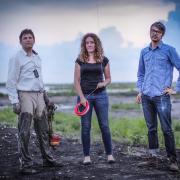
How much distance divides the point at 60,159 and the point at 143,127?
587cm

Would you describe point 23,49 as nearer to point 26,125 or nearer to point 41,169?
point 26,125

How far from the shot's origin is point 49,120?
24.3ft

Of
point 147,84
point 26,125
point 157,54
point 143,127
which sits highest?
point 157,54

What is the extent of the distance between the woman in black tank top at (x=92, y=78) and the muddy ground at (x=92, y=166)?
530 mm

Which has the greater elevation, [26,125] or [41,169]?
[26,125]

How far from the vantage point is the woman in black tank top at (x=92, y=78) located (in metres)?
7.13

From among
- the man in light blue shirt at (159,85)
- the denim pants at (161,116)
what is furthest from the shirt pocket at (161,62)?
the denim pants at (161,116)

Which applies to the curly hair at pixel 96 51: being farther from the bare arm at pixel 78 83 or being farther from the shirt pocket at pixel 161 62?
the shirt pocket at pixel 161 62

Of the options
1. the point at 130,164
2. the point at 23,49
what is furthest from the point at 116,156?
the point at 23,49

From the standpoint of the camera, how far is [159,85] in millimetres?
6754

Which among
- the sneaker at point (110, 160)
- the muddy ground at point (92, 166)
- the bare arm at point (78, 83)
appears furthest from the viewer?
the sneaker at point (110, 160)

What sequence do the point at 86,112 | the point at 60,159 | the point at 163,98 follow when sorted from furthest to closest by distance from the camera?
the point at 60,159 → the point at 86,112 → the point at 163,98

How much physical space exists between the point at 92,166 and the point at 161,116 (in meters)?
1.48

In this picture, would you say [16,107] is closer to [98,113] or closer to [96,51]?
[98,113]
